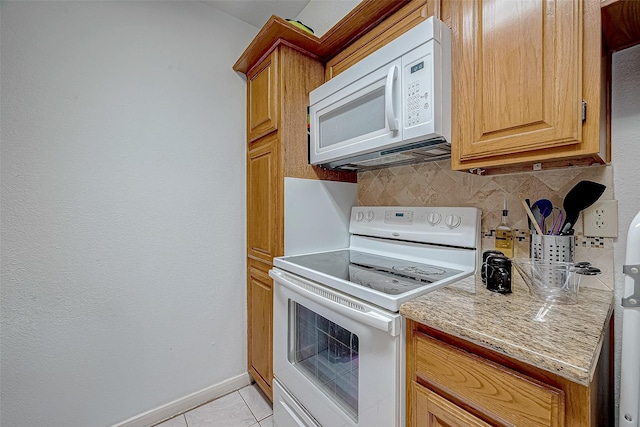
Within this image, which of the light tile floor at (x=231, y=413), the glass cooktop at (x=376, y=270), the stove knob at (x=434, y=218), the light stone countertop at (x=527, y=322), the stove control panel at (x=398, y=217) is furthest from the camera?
the light tile floor at (x=231, y=413)

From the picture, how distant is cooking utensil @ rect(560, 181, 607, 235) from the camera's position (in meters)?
0.86

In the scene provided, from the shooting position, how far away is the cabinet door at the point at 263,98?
1.51 metres

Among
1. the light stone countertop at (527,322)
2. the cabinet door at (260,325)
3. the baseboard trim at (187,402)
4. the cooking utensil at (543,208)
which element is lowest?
the baseboard trim at (187,402)

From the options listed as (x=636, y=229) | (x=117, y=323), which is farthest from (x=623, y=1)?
(x=117, y=323)

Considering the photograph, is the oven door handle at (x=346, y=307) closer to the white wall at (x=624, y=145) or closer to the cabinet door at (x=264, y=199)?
the cabinet door at (x=264, y=199)

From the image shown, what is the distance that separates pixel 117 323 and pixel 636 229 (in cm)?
207

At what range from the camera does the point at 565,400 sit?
550 millimetres

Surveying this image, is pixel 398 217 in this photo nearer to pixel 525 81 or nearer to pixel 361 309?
pixel 361 309

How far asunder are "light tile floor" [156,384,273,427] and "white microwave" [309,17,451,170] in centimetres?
150

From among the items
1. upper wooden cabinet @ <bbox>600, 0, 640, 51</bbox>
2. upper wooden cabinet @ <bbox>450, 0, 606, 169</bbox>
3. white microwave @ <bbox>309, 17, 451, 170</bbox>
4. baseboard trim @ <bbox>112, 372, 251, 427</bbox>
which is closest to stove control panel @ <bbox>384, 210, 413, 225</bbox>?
white microwave @ <bbox>309, 17, 451, 170</bbox>

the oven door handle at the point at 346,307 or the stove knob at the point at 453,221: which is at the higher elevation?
the stove knob at the point at 453,221

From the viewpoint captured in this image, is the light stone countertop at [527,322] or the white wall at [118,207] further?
the white wall at [118,207]

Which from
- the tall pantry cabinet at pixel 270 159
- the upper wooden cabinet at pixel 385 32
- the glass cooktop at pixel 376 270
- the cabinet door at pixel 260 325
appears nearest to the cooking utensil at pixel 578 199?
the glass cooktop at pixel 376 270

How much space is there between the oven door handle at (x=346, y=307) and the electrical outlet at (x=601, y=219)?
734 mm
